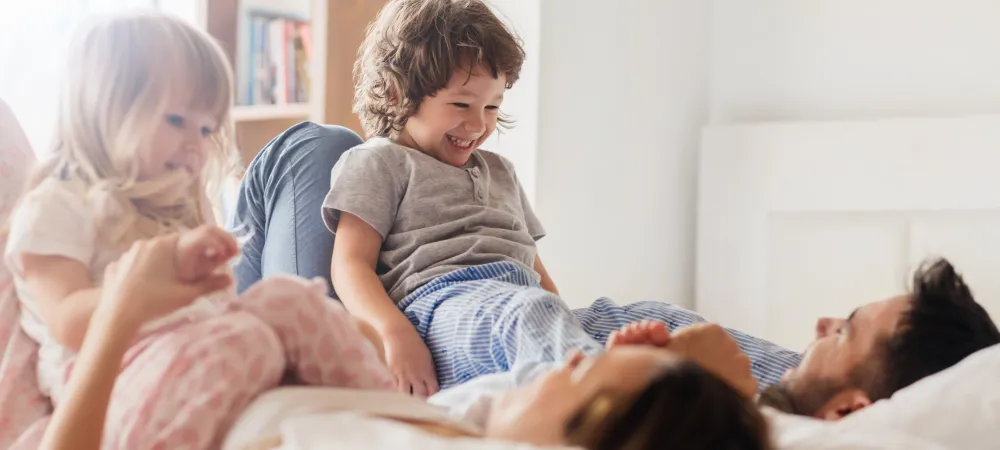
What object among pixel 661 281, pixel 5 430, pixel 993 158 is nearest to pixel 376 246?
pixel 5 430

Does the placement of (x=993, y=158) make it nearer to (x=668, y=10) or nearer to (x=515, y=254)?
(x=668, y=10)

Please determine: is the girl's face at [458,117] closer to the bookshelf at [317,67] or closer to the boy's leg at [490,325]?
the boy's leg at [490,325]

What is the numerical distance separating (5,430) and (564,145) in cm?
148

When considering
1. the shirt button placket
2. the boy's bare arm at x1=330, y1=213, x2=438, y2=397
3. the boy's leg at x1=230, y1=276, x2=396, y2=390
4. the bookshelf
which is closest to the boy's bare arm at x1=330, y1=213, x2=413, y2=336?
the boy's bare arm at x1=330, y1=213, x2=438, y2=397

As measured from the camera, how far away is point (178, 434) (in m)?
0.53

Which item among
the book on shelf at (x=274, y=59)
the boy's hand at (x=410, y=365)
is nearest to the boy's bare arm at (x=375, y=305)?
the boy's hand at (x=410, y=365)

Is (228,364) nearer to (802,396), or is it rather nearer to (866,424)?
(866,424)

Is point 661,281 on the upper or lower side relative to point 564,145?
lower

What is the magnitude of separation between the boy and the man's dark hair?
8.2 inches

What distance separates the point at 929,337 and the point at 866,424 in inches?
9.5

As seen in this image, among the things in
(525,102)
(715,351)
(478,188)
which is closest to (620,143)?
(525,102)

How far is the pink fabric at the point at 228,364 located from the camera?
54 centimetres

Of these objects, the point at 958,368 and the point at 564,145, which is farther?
the point at 564,145

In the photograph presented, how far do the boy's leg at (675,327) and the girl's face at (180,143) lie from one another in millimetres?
616
